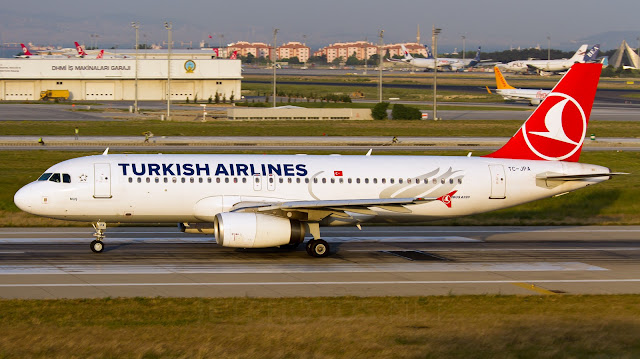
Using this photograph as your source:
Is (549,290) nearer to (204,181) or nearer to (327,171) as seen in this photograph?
(327,171)

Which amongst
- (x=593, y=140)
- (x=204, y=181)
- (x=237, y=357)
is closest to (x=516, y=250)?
(x=204, y=181)

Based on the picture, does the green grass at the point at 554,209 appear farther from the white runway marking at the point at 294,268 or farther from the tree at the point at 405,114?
the tree at the point at 405,114

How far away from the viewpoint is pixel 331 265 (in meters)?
31.3

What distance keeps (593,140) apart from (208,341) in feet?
218

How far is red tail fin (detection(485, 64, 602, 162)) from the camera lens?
36.4 m

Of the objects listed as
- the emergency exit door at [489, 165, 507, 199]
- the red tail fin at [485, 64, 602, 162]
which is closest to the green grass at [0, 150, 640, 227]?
the red tail fin at [485, 64, 602, 162]

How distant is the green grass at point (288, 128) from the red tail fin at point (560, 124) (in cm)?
4588

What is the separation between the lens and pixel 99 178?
31781 millimetres

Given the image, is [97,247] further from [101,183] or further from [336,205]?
[336,205]

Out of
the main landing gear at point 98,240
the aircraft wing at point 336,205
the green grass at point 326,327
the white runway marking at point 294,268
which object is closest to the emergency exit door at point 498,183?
the white runway marking at point 294,268

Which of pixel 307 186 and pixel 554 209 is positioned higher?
pixel 307 186

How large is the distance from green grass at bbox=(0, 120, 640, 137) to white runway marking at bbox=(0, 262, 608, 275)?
50.2 metres

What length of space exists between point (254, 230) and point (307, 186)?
3.75m

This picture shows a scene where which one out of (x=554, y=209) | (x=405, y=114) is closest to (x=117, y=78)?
(x=405, y=114)
